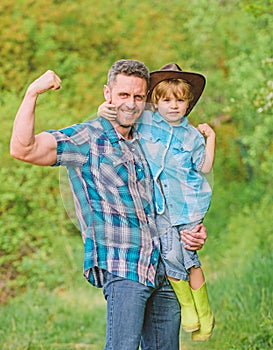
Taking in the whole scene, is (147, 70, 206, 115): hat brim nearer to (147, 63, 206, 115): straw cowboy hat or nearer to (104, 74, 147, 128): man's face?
(147, 63, 206, 115): straw cowboy hat

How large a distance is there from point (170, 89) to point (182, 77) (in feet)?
0.27

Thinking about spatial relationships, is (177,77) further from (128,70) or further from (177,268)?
(177,268)

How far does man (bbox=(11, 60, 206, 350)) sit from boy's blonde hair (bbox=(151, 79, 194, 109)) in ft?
0.52

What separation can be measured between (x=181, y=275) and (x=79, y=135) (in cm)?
79

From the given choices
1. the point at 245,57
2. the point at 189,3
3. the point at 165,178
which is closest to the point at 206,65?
the point at 189,3

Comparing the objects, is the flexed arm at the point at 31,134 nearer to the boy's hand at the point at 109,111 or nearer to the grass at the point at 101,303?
the boy's hand at the point at 109,111

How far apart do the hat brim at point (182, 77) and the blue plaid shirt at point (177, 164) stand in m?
0.14

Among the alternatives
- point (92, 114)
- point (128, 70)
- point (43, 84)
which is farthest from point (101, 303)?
point (43, 84)

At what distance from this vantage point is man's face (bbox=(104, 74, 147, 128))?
3.86m

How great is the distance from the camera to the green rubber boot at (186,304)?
3.96m

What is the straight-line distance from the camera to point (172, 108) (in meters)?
4.04

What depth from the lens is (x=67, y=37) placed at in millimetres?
13062

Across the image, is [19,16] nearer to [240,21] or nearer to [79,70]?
[79,70]

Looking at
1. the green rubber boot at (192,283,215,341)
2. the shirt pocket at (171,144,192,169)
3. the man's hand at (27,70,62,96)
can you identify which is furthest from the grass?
the man's hand at (27,70,62,96)
